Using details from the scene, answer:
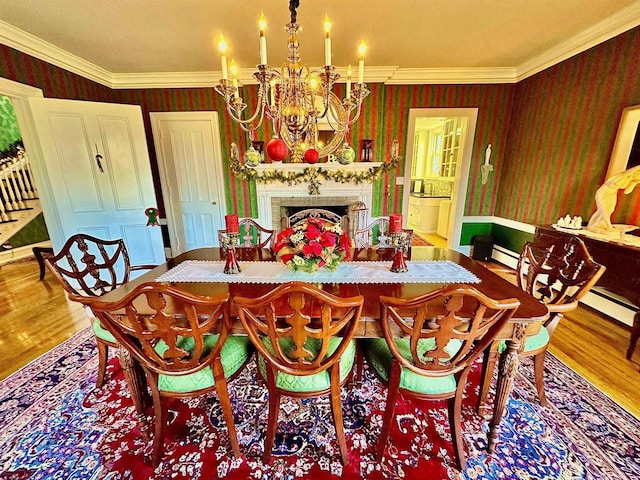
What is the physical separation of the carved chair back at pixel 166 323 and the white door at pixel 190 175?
9.79ft

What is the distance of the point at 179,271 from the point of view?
5.23ft

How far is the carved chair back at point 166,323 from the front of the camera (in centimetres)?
90

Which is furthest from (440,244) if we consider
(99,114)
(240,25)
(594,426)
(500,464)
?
(99,114)

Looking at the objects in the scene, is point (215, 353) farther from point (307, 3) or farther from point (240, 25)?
point (240, 25)

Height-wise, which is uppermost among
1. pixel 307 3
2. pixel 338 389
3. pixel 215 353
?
pixel 307 3

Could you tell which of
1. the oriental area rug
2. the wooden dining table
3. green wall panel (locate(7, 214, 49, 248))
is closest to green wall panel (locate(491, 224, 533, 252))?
the oriental area rug

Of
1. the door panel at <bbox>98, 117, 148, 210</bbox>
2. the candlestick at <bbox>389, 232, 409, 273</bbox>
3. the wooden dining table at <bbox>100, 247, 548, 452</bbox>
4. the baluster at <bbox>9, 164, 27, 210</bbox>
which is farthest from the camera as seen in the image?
the baluster at <bbox>9, 164, 27, 210</bbox>

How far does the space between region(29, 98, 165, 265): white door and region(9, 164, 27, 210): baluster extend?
10.1 feet

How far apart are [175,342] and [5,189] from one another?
237 inches

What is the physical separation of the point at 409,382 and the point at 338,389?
32cm

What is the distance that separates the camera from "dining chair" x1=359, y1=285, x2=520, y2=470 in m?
0.90

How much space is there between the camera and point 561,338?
2.08 meters

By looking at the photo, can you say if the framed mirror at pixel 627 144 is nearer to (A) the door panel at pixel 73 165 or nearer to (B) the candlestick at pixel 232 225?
(B) the candlestick at pixel 232 225

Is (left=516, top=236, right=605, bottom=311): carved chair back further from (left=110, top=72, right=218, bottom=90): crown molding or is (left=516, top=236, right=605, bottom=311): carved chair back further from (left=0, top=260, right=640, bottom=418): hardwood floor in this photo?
(left=110, top=72, right=218, bottom=90): crown molding
